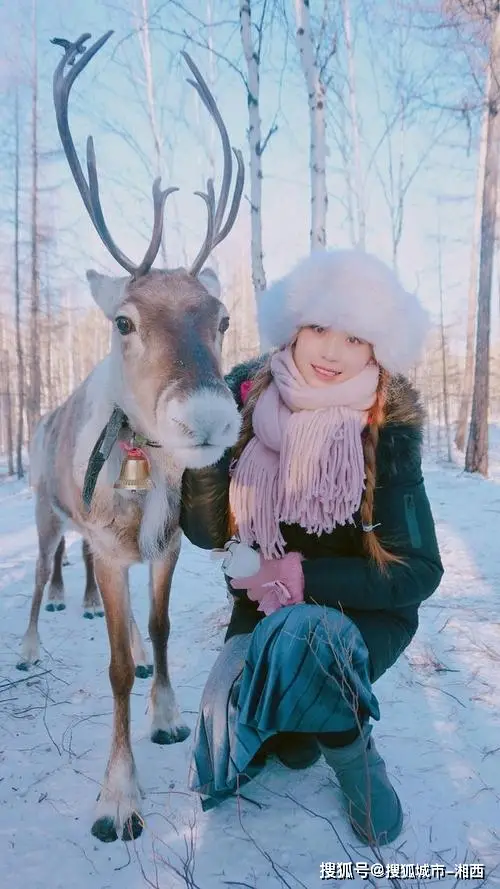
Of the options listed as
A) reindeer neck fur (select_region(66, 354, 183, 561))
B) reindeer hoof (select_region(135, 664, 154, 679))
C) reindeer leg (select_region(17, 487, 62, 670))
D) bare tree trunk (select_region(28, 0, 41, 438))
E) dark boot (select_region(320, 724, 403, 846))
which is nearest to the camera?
dark boot (select_region(320, 724, 403, 846))

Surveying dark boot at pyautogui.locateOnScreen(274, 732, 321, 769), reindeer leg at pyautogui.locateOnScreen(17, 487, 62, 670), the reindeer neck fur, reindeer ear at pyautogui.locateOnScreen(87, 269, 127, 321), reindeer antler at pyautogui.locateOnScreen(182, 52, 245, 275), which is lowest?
dark boot at pyautogui.locateOnScreen(274, 732, 321, 769)

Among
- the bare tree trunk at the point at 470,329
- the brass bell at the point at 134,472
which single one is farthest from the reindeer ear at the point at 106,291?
the bare tree trunk at the point at 470,329

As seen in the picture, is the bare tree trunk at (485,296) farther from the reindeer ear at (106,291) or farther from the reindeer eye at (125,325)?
the reindeer eye at (125,325)

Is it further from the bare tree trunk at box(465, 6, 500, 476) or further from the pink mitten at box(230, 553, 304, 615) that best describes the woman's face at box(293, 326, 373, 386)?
the bare tree trunk at box(465, 6, 500, 476)

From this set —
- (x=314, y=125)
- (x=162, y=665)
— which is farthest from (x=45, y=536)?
(x=314, y=125)

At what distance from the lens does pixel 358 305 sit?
1.87 metres

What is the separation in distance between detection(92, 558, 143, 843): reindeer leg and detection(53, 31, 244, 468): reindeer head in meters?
0.69

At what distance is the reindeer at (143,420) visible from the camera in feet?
5.39

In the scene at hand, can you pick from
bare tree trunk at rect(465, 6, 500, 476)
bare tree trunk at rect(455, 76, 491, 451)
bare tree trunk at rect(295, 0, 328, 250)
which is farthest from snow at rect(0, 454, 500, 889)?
bare tree trunk at rect(455, 76, 491, 451)

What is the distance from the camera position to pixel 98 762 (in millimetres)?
2221

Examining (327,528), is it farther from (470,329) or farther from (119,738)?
(470,329)

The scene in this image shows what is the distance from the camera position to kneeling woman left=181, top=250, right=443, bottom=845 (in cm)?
171

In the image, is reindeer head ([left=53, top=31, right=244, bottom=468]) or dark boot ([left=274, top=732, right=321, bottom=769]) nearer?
reindeer head ([left=53, top=31, right=244, bottom=468])

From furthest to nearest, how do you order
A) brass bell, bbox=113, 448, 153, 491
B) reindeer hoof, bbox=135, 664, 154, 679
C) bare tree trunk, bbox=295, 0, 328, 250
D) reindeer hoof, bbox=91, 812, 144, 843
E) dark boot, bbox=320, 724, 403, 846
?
1. bare tree trunk, bbox=295, 0, 328, 250
2. reindeer hoof, bbox=135, 664, 154, 679
3. brass bell, bbox=113, 448, 153, 491
4. reindeer hoof, bbox=91, 812, 144, 843
5. dark boot, bbox=320, 724, 403, 846
